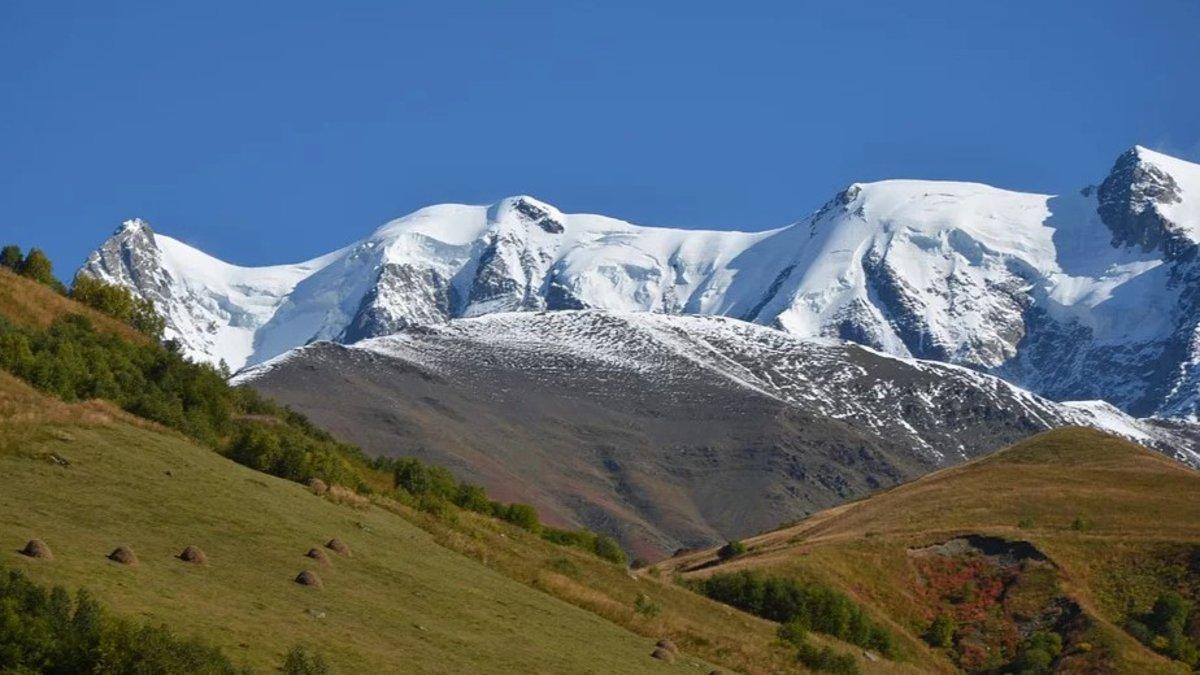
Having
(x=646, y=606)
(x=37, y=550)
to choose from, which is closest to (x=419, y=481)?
(x=646, y=606)

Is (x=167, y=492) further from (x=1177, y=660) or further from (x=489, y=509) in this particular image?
(x=1177, y=660)

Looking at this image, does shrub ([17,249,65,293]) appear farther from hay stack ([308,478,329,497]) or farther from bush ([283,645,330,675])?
bush ([283,645,330,675])

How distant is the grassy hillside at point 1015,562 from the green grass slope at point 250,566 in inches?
1562

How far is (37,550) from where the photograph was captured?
30.5 metres

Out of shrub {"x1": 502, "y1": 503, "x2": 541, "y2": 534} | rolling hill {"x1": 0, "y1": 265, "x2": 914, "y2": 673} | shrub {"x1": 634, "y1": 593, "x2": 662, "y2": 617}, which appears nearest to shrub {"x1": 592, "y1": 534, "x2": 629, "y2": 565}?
shrub {"x1": 502, "y1": 503, "x2": 541, "y2": 534}

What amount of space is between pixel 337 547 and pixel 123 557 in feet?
31.9

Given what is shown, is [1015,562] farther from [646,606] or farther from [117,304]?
[117,304]

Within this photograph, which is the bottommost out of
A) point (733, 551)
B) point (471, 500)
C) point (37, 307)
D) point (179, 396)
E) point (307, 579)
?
point (307, 579)

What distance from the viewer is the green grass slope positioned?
3141 cm

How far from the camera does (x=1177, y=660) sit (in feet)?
266

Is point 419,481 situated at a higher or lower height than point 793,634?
higher

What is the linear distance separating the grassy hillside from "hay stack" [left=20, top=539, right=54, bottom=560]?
55.1 metres

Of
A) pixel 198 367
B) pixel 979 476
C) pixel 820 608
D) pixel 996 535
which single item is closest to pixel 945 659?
pixel 820 608

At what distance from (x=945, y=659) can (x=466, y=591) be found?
145ft
